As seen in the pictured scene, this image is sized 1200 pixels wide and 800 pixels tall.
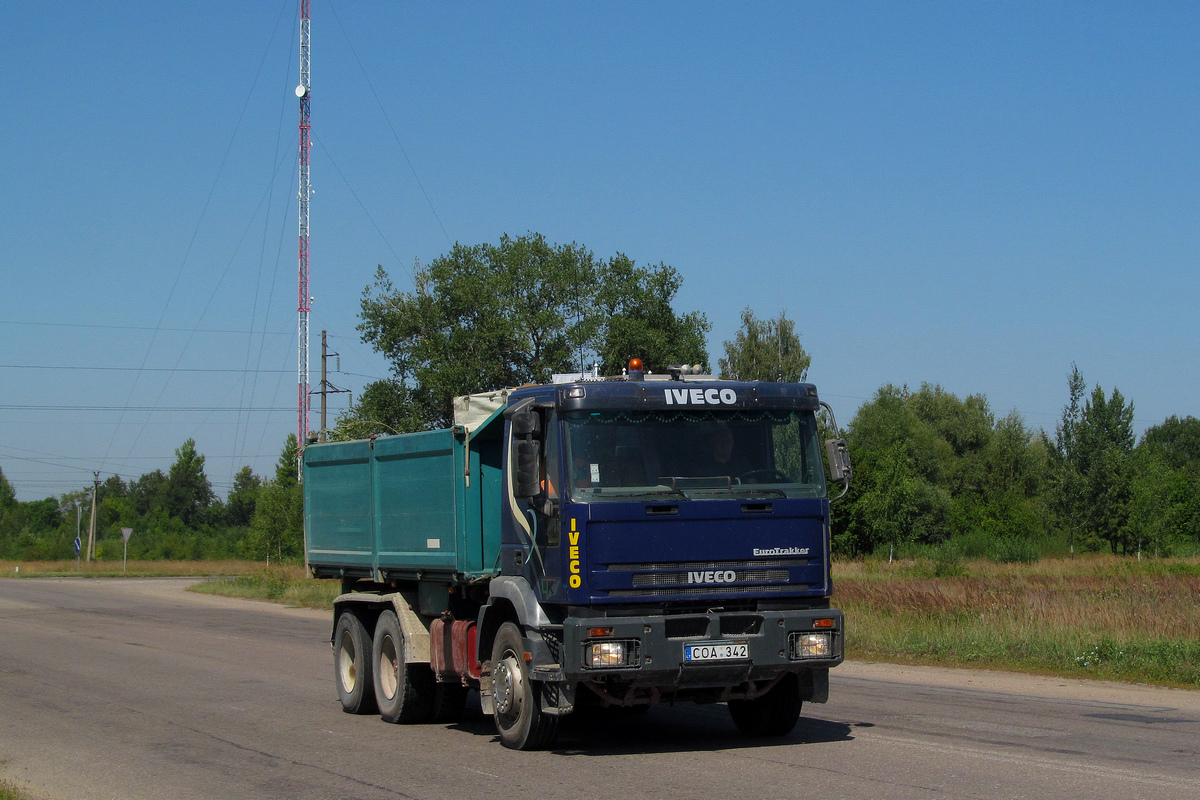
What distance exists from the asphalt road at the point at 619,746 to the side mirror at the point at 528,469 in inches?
80.5

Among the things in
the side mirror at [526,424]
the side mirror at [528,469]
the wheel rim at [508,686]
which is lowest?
the wheel rim at [508,686]

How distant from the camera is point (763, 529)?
8828 millimetres

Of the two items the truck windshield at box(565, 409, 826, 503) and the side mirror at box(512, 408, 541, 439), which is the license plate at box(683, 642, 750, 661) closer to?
the truck windshield at box(565, 409, 826, 503)

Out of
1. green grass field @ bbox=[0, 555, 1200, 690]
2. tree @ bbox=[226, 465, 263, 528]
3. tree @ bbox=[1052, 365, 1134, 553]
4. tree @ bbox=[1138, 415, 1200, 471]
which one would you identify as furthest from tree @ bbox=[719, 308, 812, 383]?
tree @ bbox=[226, 465, 263, 528]

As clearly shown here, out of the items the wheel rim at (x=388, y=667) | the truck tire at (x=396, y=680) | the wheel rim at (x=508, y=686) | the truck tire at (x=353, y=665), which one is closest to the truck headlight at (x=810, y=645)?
the wheel rim at (x=508, y=686)

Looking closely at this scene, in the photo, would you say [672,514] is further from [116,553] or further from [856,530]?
[116,553]

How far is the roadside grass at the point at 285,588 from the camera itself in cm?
3728

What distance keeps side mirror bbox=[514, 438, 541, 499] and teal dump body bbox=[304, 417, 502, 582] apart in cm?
127

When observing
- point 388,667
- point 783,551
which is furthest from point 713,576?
point 388,667

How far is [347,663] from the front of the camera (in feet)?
41.5

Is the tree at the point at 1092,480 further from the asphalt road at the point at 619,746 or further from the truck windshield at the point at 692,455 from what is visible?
the truck windshield at the point at 692,455

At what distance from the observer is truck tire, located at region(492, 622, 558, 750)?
9.00 meters

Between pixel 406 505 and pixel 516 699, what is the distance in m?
2.60

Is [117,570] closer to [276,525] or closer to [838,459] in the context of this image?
[276,525]
